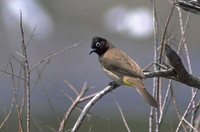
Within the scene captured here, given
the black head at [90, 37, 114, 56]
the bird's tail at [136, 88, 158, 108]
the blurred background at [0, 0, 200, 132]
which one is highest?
the black head at [90, 37, 114, 56]

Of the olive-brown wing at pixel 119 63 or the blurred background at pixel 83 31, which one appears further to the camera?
the blurred background at pixel 83 31

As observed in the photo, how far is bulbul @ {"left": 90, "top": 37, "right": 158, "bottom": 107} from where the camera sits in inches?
212

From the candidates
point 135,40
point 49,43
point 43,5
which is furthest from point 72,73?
point 43,5

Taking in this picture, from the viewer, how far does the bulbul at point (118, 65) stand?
538cm

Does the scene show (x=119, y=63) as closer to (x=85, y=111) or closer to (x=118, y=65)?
(x=118, y=65)

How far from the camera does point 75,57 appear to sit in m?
27.0

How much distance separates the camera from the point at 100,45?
5.96 metres

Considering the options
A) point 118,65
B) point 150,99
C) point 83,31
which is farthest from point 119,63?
point 83,31

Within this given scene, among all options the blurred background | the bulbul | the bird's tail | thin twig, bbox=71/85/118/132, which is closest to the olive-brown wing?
the bulbul

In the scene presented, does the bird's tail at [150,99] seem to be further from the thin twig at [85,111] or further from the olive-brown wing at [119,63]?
the thin twig at [85,111]

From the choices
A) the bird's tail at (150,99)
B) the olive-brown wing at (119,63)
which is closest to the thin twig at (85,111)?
the bird's tail at (150,99)

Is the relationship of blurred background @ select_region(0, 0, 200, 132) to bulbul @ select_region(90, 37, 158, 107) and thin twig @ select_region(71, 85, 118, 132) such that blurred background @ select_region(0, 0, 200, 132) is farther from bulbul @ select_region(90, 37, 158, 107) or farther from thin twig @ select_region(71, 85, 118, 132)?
thin twig @ select_region(71, 85, 118, 132)

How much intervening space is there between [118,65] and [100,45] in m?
0.22

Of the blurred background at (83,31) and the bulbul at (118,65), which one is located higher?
the bulbul at (118,65)
